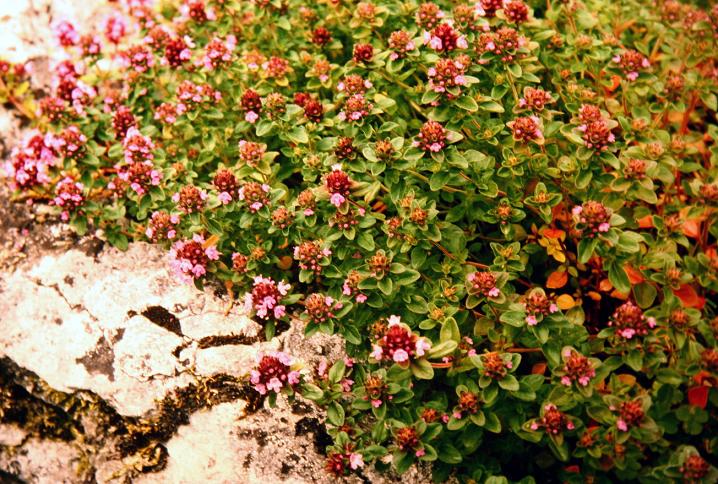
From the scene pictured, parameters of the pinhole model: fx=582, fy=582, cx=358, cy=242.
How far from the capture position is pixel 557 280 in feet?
11.4

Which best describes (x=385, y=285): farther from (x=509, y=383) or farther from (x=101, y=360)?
(x=101, y=360)

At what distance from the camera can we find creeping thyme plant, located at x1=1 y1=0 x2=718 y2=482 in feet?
9.37

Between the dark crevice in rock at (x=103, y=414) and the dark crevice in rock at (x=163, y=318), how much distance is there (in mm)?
358

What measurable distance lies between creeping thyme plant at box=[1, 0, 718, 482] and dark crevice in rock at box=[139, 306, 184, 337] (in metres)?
0.27

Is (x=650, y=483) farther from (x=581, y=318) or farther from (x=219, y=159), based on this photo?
(x=219, y=159)

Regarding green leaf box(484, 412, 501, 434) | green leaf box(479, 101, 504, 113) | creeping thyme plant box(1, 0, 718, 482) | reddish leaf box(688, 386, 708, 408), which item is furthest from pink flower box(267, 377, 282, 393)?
reddish leaf box(688, 386, 708, 408)

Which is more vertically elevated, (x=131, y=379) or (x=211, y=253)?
(x=211, y=253)

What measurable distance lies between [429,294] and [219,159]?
1.85 meters

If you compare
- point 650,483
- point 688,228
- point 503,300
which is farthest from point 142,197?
point 688,228

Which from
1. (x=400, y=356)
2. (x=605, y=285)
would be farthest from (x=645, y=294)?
(x=400, y=356)

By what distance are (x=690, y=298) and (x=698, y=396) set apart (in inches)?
23.1

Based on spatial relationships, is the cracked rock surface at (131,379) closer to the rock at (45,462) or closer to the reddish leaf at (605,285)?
the rock at (45,462)

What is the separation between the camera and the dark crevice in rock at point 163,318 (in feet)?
11.4

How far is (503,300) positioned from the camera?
115 inches
